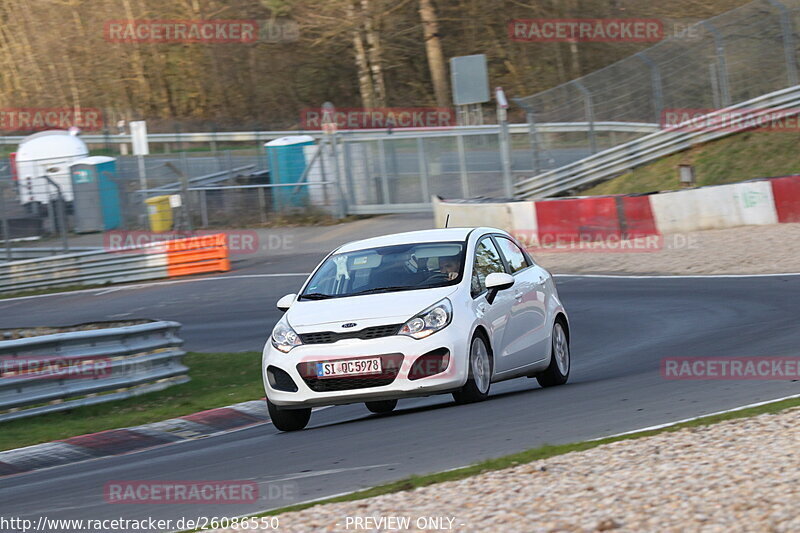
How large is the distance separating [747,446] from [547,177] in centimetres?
2435

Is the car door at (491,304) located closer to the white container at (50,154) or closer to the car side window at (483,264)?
the car side window at (483,264)

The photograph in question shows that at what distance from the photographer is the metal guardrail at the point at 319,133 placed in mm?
30672

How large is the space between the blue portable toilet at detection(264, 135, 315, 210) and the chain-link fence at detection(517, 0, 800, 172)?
696 cm

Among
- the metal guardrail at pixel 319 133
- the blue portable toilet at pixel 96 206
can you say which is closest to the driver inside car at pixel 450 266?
the metal guardrail at pixel 319 133

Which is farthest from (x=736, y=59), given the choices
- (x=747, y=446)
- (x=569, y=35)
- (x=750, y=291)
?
(x=747, y=446)

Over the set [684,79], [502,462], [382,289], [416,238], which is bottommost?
[502,462]

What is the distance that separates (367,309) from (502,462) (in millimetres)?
2780

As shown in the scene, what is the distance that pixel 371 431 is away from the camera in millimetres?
9016

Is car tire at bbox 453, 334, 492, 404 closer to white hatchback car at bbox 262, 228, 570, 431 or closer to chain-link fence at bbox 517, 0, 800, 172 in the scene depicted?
white hatchback car at bbox 262, 228, 570, 431

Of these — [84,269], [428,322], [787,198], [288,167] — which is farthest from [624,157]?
[428,322]

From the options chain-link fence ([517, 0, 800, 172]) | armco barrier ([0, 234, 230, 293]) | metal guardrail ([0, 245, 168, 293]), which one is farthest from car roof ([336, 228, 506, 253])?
chain-link fence ([517, 0, 800, 172])

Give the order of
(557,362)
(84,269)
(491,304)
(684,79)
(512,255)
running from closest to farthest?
(491,304) → (512,255) → (557,362) → (84,269) → (684,79)

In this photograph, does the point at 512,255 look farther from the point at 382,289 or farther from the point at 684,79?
the point at 684,79

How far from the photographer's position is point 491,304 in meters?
9.80
